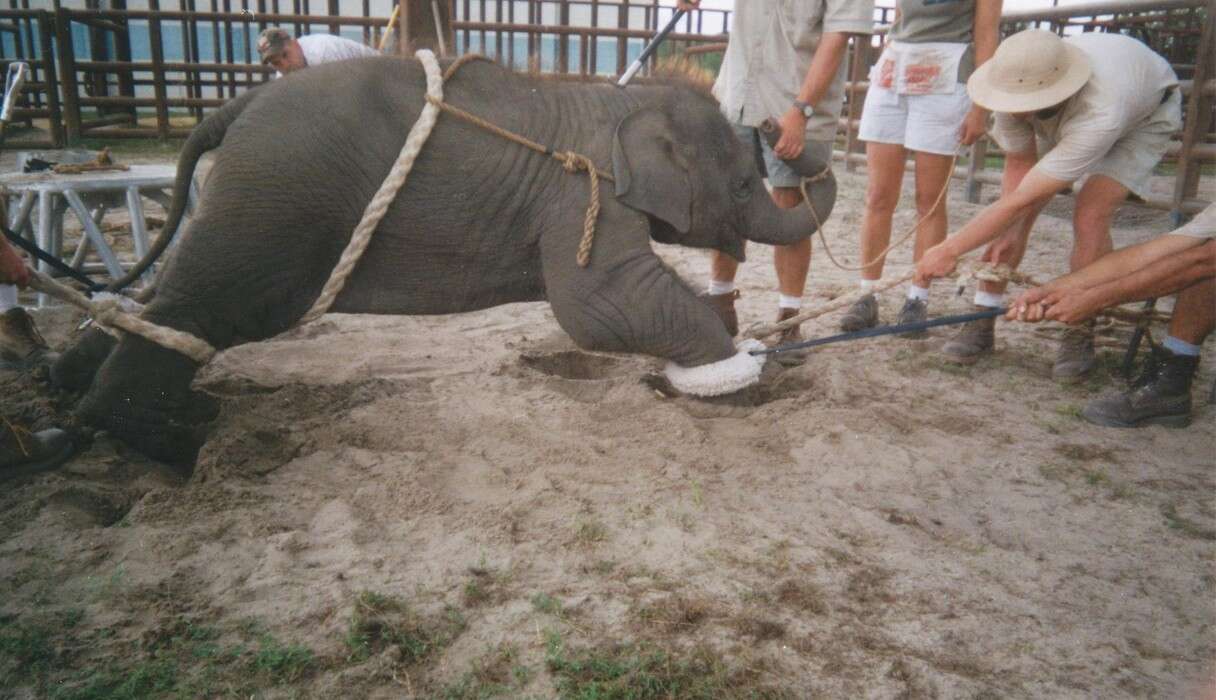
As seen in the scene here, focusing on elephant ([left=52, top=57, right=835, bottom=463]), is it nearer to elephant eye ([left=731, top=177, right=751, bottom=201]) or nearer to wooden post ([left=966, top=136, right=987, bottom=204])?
elephant eye ([left=731, top=177, right=751, bottom=201])

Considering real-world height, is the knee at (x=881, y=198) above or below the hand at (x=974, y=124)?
below

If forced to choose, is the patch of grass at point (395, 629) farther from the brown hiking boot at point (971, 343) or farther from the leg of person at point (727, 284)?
the brown hiking boot at point (971, 343)

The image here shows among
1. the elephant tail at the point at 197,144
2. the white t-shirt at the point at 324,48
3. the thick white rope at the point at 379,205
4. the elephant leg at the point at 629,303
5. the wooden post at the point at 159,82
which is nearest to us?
the thick white rope at the point at 379,205

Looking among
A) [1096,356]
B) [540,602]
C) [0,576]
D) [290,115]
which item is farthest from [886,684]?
[1096,356]

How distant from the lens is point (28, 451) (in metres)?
2.90

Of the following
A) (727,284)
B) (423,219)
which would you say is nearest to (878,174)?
(727,284)

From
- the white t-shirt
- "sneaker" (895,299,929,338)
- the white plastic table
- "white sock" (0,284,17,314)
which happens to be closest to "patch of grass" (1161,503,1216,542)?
"sneaker" (895,299,929,338)

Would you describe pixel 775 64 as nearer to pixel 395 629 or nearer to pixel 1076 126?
pixel 1076 126

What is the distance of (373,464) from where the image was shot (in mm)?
3035

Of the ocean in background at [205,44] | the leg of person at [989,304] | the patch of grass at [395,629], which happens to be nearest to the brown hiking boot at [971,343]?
the leg of person at [989,304]

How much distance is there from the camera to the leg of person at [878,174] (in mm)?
4590

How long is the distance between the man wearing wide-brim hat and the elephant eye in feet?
2.58

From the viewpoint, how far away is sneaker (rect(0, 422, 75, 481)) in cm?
285

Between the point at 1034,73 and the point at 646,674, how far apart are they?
2.97 m
